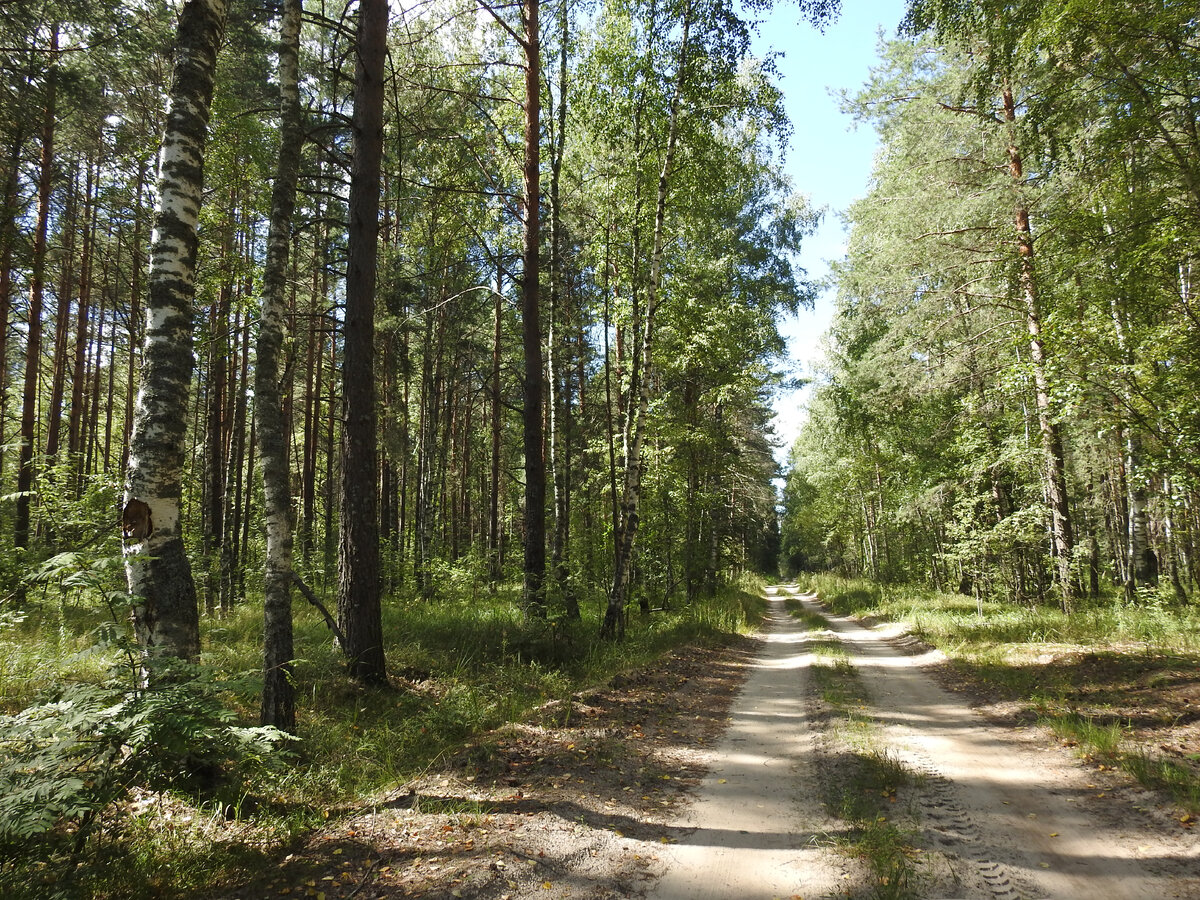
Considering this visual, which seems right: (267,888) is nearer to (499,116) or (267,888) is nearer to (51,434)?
(499,116)

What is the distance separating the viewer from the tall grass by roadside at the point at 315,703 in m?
3.23

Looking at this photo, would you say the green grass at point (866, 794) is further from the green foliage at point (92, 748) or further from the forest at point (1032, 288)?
the forest at point (1032, 288)

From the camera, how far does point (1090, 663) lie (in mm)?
7957

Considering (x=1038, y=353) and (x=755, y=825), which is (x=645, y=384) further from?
(x=1038, y=353)

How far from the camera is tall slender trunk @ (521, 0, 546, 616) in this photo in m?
9.93

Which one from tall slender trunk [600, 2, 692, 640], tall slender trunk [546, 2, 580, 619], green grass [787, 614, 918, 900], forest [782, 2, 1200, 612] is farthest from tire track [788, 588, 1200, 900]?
tall slender trunk [546, 2, 580, 619]

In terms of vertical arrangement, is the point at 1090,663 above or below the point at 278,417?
below

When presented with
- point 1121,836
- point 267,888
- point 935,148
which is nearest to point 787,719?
point 1121,836

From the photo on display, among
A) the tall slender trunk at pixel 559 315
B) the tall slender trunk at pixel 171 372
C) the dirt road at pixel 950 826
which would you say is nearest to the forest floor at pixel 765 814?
the dirt road at pixel 950 826

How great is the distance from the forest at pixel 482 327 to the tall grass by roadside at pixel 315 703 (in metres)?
0.04

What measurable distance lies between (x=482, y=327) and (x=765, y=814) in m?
19.0

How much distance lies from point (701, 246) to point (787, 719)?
47.2 feet

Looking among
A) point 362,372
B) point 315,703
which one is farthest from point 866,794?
point 362,372

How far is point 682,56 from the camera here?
10578 millimetres
